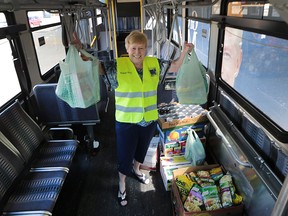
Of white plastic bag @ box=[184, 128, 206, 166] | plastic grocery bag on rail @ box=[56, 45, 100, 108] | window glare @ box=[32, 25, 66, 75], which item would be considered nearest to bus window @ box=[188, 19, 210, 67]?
white plastic bag @ box=[184, 128, 206, 166]

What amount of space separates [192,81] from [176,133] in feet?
3.68

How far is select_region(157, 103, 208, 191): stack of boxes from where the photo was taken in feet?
9.75

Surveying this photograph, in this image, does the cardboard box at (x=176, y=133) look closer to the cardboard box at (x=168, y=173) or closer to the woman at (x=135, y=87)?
the cardboard box at (x=168, y=173)

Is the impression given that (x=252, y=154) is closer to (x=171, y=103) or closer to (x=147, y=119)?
(x=147, y=119)

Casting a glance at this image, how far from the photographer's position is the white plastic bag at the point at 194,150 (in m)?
2.88

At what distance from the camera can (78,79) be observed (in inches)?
77.3

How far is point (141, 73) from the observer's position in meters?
2.18

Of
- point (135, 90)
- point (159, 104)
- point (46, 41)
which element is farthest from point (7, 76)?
point (159, 104)

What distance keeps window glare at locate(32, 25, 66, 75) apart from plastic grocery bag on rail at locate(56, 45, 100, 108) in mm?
2012

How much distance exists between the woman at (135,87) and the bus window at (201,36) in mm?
1579

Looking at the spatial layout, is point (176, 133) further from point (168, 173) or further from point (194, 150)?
point (168, 173)

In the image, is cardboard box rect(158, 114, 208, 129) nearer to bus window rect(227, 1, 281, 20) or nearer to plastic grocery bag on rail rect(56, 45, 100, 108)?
plastic grocery bag on rail rect(56, 45, 100, 108)

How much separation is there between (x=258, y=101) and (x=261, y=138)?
14.5 inches

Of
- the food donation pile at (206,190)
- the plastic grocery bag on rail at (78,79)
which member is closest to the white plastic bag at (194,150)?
the food donation pile at (206,190)
